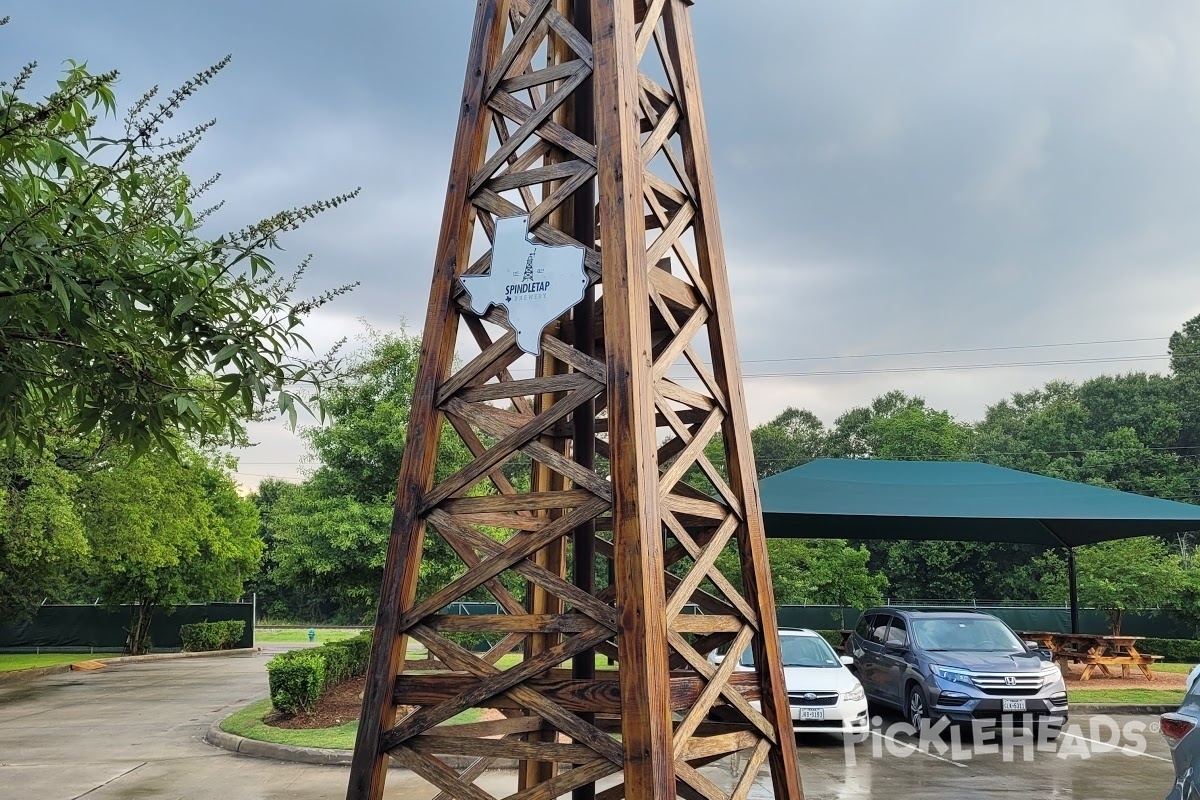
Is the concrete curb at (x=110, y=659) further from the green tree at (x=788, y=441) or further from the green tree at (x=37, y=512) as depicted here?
the green tree at (x=788, y=441)

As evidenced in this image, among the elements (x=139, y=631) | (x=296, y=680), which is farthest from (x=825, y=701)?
(x=139, y=631)

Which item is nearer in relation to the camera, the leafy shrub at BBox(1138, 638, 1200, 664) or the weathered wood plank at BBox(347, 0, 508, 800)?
the weathered wood plank at BBox(347, 0, 508, 800)

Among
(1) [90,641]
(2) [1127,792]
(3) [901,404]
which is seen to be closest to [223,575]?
(1) [90,641]

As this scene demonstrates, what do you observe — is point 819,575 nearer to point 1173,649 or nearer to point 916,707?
point 1173,649

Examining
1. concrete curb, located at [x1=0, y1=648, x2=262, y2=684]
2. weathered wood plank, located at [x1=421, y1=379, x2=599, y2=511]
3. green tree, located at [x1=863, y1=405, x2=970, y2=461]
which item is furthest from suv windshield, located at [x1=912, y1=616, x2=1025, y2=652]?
green tree, located at [x1=863, y1=405, x2=970, y2=461]

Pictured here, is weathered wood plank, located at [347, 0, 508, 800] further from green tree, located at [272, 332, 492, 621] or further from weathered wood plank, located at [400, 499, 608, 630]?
green tree, located at [272, 332, 492, 621]

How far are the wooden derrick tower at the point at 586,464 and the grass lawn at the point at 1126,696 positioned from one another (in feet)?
42.1

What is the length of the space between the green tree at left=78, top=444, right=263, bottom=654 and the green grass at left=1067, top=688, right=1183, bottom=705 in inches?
598

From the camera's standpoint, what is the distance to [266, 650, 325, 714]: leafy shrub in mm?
12695

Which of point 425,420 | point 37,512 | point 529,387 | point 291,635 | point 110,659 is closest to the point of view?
point 529,387

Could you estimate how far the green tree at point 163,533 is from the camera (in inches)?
819

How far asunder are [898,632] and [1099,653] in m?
7.16

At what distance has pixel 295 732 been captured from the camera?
11.7 metres

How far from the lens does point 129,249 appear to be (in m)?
4.11
